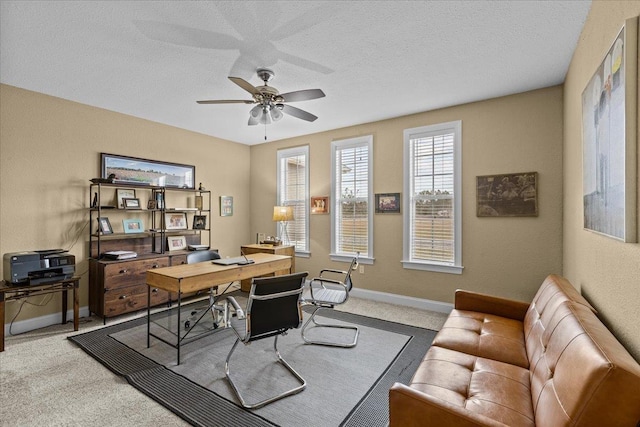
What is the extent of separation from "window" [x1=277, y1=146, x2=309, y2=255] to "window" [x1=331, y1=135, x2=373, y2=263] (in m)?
0.60

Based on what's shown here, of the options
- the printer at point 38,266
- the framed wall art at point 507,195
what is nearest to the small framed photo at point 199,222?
the printer at point 38,266

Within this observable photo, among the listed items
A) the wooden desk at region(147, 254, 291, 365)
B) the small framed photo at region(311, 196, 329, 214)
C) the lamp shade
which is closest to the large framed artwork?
the wooden desk at region(147, 254, 291, 365)

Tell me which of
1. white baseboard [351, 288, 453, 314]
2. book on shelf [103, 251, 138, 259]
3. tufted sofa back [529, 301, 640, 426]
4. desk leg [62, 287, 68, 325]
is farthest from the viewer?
white baseboard [351, 288, 453, 314]

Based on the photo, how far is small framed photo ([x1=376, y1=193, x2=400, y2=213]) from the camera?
174 inches

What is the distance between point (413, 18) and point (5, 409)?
159 inches

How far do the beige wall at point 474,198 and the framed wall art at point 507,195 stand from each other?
70 mm

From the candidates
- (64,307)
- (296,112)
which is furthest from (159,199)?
(296,112)

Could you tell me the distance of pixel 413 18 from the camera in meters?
2.21

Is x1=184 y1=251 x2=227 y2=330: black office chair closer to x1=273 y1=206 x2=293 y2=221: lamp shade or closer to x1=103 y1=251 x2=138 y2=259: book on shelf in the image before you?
x1=103 y1=251 x2=138 y2=259: book on shelf

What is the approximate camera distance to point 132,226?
14.3ft

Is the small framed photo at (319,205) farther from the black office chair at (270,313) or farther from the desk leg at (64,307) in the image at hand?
the desk leg at (64,307)

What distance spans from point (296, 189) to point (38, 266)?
12.2 ft

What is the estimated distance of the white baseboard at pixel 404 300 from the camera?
4038 mm

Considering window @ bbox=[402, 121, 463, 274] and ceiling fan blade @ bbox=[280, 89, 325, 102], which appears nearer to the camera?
ceiling fan blade @ bbox=[280, 89, 325, 102]
